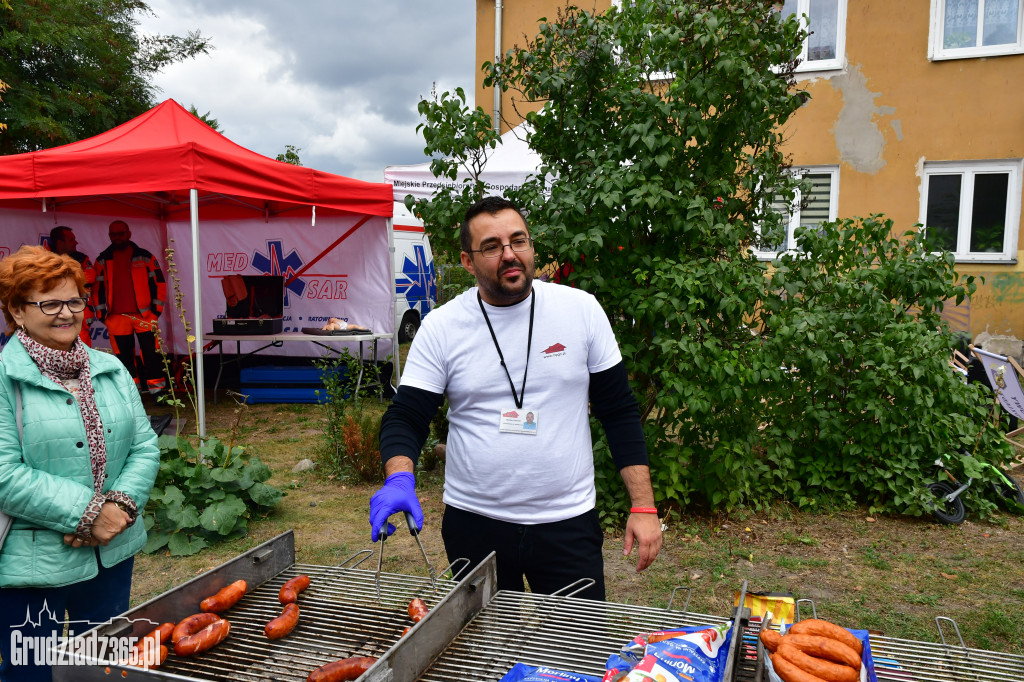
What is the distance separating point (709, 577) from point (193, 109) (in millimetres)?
24033

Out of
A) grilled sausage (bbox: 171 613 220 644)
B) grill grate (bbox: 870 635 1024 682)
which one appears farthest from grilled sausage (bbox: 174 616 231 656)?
grill grate (bbox: 870 635 1024 682)

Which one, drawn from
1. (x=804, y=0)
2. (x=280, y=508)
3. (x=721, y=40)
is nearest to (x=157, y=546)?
(x=280, y=508)

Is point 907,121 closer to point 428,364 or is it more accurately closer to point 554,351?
point 554,351

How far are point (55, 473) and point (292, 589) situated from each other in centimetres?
105

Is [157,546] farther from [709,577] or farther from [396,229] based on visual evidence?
[396,229]

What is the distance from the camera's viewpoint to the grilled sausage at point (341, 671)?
156 cm

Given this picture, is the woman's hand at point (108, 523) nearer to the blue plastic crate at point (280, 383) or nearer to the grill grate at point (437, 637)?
the grill grate at point (437, 637)

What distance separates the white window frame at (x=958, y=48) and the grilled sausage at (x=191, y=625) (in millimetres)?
12608

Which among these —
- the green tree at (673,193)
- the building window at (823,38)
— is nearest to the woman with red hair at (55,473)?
the green tree at (673,193)

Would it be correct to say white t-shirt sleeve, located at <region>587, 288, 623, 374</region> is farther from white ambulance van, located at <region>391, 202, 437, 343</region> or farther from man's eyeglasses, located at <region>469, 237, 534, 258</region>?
white ambulance van, located at <region>391, 202, 437, 343</region>

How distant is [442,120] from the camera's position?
496 cm

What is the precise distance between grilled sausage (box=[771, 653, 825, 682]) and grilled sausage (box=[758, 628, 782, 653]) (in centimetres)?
9

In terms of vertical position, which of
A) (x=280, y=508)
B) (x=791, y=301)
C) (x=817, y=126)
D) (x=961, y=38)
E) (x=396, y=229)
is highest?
(x=961, y=38)

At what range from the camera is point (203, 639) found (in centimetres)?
173
